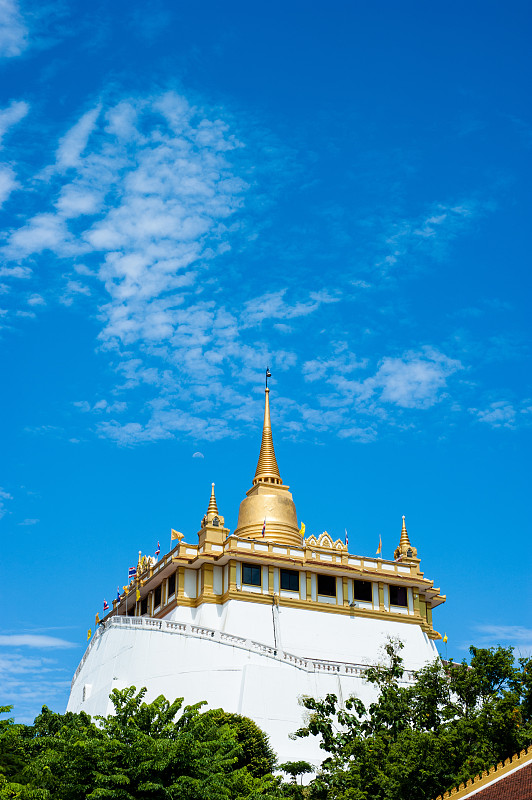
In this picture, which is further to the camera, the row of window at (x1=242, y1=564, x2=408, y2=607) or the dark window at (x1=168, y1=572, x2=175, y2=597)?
the dark window at (x1=168, y1=572, x2=175, y2=597)

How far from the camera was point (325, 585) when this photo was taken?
64.0 meters

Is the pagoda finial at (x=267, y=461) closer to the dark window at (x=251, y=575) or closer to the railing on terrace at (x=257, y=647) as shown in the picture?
the dark window at (x=251, y=575)

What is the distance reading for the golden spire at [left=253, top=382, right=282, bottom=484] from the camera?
237ft

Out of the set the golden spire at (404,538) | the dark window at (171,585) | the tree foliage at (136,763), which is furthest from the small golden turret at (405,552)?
the tree foliage at (136,763)

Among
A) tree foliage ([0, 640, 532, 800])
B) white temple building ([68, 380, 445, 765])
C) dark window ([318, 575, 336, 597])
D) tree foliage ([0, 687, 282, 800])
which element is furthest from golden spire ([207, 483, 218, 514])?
tree foliage ([0, 687, 282, 800])

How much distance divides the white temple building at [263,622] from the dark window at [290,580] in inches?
2.4

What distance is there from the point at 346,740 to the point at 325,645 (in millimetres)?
18222

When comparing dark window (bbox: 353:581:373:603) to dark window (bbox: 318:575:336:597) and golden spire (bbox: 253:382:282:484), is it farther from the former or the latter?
golden spire (bbox: 253:382:282:484)

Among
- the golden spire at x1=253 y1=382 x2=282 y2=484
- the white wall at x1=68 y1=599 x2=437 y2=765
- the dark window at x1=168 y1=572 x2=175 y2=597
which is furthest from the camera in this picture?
the golden spire at x1=253 y1=382 x2=282 y2=484

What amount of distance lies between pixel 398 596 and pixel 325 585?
497 centimetres

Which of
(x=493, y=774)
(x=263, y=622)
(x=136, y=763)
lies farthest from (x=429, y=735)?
(x=263, y=622)

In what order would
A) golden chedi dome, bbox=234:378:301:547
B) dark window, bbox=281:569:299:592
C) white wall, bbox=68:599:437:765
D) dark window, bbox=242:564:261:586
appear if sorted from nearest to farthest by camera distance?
white wall, bbox=68:599:437:765 < dark window, bbox=242:564:261:586 < dark window, bbox=281:569:299:592 < golden chedi dome, bbox=234:378:301:547

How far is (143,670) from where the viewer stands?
55.2 meters

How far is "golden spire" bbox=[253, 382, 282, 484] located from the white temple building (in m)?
0.19
